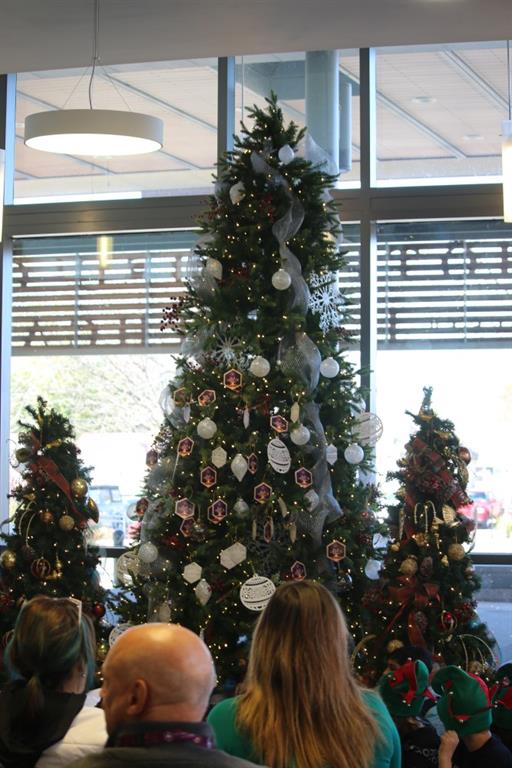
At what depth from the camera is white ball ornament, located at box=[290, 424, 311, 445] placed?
5117mm

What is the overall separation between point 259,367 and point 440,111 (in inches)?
91.3

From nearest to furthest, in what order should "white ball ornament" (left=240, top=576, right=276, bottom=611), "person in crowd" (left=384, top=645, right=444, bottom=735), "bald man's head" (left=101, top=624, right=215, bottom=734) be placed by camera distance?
"bald man's head" (left=101, top=624, right=215, bottom=734) < "person in crowd" (left=384, top=645, right=444, bottom=735) < "white ball ornament" (left=240, top=576, right=276, bottom=611)

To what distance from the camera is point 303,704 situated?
2.32 metres

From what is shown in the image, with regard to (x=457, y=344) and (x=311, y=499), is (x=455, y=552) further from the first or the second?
(x=457, y=344)

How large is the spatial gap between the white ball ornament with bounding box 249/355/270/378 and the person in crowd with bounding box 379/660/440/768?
1.84 meters

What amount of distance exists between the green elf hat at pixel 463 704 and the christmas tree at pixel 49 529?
255 centimetres

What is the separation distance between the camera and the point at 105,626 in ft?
18.5

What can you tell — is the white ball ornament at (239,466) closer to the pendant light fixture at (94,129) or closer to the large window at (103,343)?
the pendant light fixture at (94,129)

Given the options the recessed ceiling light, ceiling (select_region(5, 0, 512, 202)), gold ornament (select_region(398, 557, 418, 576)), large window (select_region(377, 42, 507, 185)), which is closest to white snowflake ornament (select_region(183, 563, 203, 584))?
gold ornament (select_region(398, 557, 418, 576))

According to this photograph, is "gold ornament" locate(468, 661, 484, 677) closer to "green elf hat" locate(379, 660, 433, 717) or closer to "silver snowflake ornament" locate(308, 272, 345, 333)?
"green elf hat" locate(379, 660, 433, 717)

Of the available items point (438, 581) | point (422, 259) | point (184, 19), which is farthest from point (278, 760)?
point (422, 259)

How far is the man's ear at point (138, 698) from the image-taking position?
167cm

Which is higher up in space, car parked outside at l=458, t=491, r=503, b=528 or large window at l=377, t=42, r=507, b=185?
large window at l=377, t=42, r=507, b=185

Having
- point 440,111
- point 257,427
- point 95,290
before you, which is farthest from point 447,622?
point 95,290
